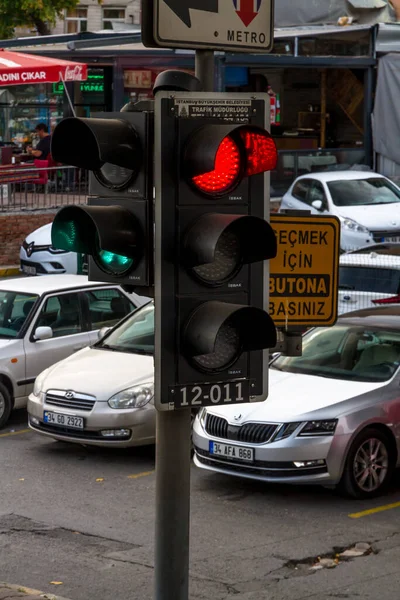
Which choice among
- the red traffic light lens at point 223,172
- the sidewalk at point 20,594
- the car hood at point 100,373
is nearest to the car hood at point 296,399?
the car hood at point 100,373

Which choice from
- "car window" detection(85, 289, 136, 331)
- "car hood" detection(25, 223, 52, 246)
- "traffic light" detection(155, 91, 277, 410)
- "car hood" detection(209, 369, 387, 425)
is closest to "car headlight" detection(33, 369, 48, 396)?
"car window" detection(85, 289, 136, 331)

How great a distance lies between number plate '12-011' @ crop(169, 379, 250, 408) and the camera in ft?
15.0

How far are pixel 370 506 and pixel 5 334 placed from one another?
506 cm

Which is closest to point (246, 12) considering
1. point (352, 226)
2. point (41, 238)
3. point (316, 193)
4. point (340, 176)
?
point (41, 238)

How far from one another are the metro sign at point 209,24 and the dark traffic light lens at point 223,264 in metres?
0.89

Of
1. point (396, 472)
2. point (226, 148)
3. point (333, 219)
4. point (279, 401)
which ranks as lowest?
point (396, 472)

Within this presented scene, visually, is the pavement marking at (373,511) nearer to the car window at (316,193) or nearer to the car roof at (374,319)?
the car roof at (374,319)

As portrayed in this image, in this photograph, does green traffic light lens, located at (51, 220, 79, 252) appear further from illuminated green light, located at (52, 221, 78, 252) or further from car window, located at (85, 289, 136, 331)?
car window, located at (85, 289, 136, 331)

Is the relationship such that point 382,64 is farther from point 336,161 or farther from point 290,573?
point 290,573

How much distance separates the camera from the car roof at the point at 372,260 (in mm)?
15577

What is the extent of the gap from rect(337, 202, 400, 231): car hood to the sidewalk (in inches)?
649

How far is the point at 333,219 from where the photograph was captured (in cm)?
662

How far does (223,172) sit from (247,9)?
945 millimetres

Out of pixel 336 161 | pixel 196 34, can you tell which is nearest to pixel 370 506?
pixel 196 34
